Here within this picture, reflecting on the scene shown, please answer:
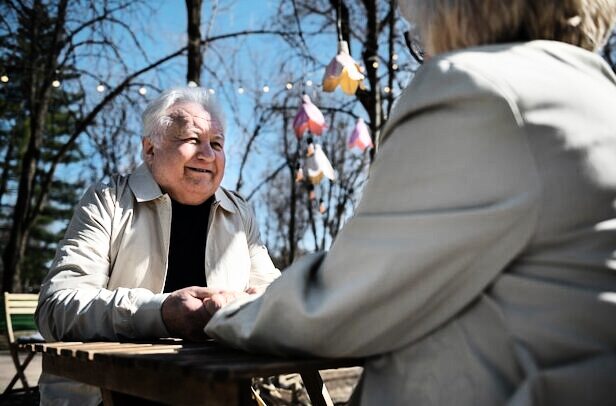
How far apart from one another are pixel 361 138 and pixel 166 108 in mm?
4693

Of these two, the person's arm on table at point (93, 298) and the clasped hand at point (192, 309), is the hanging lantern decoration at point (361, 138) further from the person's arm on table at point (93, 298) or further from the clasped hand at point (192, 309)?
the clasped hand at point (192, 309)

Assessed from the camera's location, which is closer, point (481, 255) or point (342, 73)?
point (481, 255)

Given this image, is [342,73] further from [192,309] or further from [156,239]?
[192,309]

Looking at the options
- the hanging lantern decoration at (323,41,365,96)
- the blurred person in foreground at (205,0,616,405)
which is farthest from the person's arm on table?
the hanging lantern decoration at (323,41,365,96)

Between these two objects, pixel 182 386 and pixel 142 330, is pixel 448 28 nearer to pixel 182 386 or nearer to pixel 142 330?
pixel 182 386

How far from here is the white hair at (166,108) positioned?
2533mm

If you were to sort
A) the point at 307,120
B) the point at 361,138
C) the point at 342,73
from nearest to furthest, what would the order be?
the point at 342,73 → the point at 307,120 → the point at 361,138

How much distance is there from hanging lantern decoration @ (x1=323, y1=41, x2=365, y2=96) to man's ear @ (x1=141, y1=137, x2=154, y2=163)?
2.71 meters

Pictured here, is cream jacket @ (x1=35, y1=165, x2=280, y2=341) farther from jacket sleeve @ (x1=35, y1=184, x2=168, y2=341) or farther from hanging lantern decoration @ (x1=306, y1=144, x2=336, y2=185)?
hanging lantern decoration @ (x1=306, y1=144, x2=336, y2=185)

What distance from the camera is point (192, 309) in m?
1.72

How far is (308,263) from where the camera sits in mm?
1152

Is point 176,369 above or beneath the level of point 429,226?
beneath

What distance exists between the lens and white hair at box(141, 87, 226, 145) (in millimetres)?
2533

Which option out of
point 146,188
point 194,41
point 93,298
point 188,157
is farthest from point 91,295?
point 194,41
